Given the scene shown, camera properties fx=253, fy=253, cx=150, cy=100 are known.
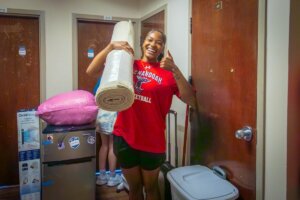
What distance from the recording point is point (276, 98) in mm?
1271

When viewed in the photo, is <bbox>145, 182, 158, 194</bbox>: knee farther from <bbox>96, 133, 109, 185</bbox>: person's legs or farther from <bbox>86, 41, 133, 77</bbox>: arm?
<bbox>96, 133, 109, 185</bbox>: person's legs

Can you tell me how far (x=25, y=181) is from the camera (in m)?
2.38

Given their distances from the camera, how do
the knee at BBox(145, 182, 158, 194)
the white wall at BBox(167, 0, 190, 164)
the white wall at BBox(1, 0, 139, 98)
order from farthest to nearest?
1. the white wall at BBox(1, 0, 139, 98)
2. the white wall at BBox(167, 0, 190, 164)
3. the knee at BBox(145, 182, 158, 194)

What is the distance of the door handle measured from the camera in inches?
55.6

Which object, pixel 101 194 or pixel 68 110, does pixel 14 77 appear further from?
pixel 101 194

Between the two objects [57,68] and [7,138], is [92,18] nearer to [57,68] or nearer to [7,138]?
[57,68]

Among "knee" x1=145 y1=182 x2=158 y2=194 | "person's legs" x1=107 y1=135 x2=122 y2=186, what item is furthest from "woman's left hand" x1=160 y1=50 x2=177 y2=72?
"person's legs" x1=107 y1=135 x2=122 y2=186

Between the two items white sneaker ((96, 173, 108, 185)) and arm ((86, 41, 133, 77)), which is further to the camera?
white sneaker ((96, 173, 108, 185))

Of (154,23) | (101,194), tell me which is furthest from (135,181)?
(154,23)

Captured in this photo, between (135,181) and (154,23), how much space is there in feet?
5.87

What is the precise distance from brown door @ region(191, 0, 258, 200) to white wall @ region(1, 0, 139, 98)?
1580 millimetres

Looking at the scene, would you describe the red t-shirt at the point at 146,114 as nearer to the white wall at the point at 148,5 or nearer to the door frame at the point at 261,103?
the door frame at the point at 261,103

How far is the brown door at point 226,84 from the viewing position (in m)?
1.41

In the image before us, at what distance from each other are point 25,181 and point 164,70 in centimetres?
176
